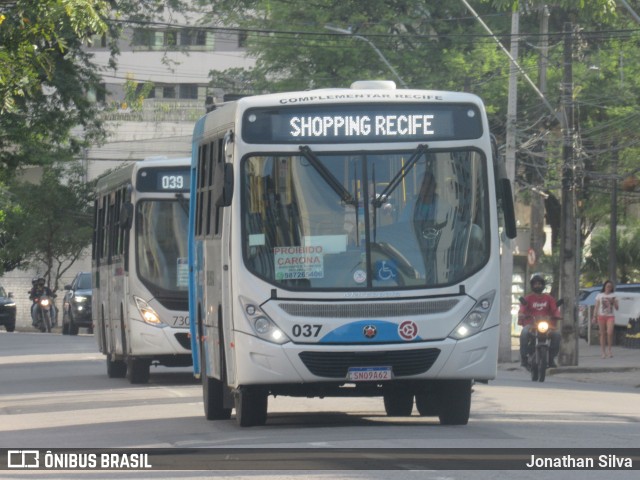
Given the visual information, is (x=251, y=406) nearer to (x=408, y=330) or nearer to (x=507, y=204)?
(x=408, y=330)

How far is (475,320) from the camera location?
14.0 m

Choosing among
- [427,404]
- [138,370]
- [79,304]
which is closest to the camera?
[427,404]

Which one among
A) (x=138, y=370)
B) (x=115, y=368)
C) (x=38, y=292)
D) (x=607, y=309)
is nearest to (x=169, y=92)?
(x=38, y=292)

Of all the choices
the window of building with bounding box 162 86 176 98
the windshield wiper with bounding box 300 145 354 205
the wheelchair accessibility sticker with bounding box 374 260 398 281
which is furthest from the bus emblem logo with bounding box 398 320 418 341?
the window of building with bounding box 162 86 176 98

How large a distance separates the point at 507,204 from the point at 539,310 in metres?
12.2

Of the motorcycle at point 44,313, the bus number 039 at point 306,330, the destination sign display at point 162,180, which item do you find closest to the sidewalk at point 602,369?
the destination sign display at point 162,180

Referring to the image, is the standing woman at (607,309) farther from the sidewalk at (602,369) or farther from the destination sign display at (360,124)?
the destination sign display at (360,124)

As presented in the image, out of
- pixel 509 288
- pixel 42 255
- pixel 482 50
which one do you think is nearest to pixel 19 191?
pixel 42 255

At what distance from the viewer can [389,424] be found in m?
14.8

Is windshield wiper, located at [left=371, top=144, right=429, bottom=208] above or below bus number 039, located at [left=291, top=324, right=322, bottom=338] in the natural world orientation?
above

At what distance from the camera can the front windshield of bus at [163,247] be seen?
23.1 metres

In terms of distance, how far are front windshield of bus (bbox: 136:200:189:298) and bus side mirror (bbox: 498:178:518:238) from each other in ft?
30.6

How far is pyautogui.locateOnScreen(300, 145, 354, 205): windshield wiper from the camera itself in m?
14.0

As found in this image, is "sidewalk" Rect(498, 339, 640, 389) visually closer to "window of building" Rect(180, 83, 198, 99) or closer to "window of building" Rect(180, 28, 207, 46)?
"window of building" Rect(180, 28, 207, 46)
